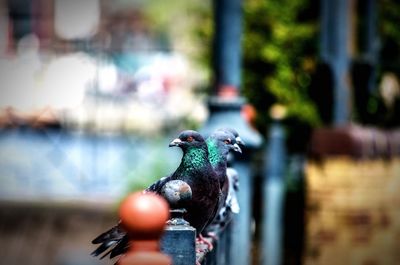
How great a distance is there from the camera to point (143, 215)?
76.7 inches

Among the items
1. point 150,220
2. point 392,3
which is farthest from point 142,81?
point 150,220

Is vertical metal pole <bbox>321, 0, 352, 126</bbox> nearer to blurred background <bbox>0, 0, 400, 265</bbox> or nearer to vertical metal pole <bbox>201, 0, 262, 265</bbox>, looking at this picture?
blurred background <bbox>0, 0, 400, 265</bbox>

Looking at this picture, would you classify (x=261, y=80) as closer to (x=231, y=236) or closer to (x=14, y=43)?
(x=231, y=236)

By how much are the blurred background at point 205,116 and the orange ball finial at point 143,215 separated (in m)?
3.71

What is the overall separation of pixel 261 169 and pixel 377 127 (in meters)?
2.01

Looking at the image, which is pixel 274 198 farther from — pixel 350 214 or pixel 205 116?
pixel 205 116

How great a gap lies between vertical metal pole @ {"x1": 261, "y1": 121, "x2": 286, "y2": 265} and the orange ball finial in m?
6.19

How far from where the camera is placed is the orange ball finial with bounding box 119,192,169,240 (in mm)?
1945

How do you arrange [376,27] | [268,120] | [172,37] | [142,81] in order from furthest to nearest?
1. [172,37]
2. [142,81]
3. [268,120]
4. [376,27]

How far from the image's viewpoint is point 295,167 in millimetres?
9758

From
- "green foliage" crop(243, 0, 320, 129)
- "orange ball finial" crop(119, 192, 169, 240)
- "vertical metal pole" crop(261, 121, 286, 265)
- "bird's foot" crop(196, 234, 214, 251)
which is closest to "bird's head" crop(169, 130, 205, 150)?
"bird's foot" crop(196, 234, 214, 251)

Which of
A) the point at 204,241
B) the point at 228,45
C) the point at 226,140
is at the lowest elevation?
the point at 204,241

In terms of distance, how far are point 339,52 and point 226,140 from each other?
16.7 ft

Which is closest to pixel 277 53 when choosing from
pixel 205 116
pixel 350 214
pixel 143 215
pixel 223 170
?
pixel 205 116
